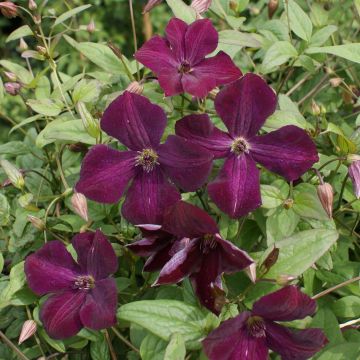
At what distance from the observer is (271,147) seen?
0.71 meters

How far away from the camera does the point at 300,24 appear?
93cm

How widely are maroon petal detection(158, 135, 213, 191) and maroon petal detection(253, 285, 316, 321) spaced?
6.0 inches

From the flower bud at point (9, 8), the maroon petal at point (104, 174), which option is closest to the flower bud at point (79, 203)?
the maroon petal at point (104, 174)

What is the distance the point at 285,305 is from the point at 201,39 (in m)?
0.35

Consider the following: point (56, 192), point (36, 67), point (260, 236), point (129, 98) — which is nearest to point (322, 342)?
point (260, 236)

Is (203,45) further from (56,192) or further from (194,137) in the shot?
(56,192)

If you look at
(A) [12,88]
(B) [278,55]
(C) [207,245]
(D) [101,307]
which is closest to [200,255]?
(C) [207,245]

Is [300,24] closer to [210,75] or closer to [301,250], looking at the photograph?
[210,75]

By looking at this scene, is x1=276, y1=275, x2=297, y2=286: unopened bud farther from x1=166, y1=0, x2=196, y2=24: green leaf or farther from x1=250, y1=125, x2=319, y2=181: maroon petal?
x1=166, y1=0, x2=196, y2=24: green leaf

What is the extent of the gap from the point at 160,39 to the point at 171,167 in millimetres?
178

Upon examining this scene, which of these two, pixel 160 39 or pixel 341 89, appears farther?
pixel 341 89

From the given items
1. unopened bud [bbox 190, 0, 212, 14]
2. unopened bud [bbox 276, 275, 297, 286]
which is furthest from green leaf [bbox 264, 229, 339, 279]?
unopened bud [bbox 190, 0, 212, 14]

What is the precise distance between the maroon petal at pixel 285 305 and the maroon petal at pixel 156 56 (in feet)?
1.00

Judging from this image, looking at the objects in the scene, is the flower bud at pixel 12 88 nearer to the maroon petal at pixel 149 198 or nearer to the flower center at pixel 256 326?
the maroon petal at pixel 149 198
